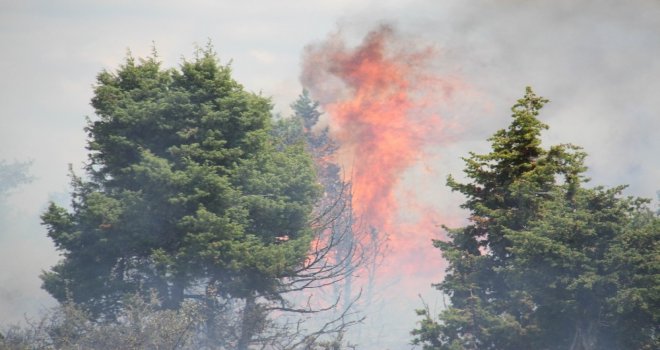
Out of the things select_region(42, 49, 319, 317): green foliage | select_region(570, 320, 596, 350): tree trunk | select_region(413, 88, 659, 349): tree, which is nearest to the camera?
select_region(413, 88, 659, 349): tree

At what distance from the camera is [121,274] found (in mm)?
29562

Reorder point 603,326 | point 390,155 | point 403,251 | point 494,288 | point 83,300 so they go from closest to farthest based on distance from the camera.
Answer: point 603,326, point 494,288, point 83,300, point 390,155, point 403,251

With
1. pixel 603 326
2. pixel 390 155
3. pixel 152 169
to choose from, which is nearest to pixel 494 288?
pixel 603 326

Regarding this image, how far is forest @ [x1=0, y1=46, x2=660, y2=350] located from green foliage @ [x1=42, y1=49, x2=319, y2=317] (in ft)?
0.26

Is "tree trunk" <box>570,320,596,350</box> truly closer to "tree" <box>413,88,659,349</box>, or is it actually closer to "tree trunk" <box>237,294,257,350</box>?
"tree" <box>413,88,659,349</box>

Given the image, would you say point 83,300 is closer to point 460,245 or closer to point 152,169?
point 152,169

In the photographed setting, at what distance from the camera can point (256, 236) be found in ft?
96.4

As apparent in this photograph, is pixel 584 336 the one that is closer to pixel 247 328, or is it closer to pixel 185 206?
pixel 247 328

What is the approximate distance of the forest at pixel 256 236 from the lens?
23.0 m

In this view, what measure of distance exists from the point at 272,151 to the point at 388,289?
190 ft

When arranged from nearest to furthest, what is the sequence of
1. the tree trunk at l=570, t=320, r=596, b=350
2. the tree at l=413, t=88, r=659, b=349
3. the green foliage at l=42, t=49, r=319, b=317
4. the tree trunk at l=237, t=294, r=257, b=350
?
the tree at l=413, t=88, r=659, b=349, the tree trunk at l=570, t=320, r=596, b=350, the green foliage at l=42, t=49, r=319, b=317, the tree trunk at l=237, t=294, r=257, b=350

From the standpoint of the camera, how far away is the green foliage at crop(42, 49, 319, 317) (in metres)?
27.2

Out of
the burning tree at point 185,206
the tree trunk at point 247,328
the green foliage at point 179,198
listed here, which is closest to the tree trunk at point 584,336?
the burning tree at point 185,206

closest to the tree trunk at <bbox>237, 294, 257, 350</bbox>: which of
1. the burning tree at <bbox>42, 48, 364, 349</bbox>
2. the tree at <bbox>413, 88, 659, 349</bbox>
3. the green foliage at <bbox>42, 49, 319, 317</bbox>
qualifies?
the burning tree at <bbox>42, 48, 364, 349</bbox>
